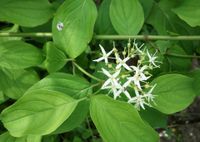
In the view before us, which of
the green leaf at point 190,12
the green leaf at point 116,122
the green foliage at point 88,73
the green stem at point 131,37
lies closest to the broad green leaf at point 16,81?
the green foliage at point 88,73

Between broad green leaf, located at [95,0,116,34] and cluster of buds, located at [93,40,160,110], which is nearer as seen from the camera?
cluster of buds, located at [93,40,160,110]

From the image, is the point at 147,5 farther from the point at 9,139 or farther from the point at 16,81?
the point at 9,139

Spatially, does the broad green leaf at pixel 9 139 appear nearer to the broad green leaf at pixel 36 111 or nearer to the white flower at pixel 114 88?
the broad green leaf at pixel 36 111

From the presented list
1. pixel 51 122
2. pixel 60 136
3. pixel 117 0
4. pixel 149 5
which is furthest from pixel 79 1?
pixel 60 136

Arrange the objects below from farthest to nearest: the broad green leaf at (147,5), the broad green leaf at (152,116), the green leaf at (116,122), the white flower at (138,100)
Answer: the broad green leaf at (147,5), the broad green leaf at (152,116), the white flower at (138,100), the green leaf at (116,122)

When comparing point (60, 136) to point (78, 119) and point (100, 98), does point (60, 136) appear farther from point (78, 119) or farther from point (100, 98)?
point (100, 98)

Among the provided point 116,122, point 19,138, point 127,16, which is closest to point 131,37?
point 127,16

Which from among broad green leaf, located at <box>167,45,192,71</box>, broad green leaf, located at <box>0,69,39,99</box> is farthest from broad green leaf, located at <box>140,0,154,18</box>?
broad green leaf, located at <box>0,69,39,99</box>

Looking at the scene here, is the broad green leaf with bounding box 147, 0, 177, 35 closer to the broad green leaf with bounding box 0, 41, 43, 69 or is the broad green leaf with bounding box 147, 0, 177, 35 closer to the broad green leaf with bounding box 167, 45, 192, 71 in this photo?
the broad green leaf with bounding box 167, 45, 192, 71
